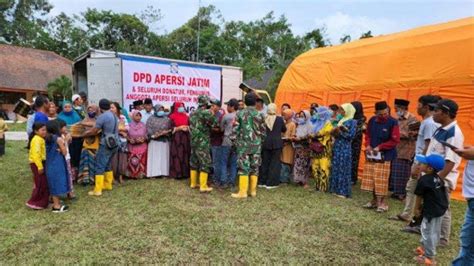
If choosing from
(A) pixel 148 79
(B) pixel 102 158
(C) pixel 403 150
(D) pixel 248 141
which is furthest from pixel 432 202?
(A) pixel 148 79

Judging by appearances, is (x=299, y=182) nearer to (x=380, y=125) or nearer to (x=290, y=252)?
(x=380, y=125)

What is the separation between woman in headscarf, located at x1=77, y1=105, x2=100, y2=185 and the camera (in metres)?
6.16

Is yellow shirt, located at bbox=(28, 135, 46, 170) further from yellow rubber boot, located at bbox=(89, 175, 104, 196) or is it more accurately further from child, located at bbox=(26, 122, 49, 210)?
yellow rubber boot, located at bbox=(89, 175, 104, 196)

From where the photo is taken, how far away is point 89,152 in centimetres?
625

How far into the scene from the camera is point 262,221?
483 centimetres

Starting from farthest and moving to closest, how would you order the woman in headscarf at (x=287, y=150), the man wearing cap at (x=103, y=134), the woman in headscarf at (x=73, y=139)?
1. the woman in headscarf at (x=287, y=150)
2. the woman in headscarf at (x=73, y=139)
3. the man wearing cap at (x=103, y=134)

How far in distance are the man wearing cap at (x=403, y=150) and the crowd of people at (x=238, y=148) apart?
0.02 metres

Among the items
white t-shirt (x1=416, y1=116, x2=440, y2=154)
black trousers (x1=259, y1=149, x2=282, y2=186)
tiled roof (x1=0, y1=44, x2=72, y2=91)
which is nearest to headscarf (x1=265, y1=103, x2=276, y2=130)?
black trousers (x1=259, y1=149, x2=282, y2=186)

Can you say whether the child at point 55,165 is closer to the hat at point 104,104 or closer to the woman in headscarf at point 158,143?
the hat at point 104,104

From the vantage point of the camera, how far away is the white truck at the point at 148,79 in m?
7.61

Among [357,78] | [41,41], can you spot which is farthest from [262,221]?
[41,41]

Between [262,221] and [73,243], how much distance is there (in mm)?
2375

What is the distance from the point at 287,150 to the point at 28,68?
25795mm

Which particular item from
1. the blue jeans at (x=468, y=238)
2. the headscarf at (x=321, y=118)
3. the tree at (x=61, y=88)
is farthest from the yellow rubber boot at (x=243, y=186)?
the tree at (x=61, y=88)
